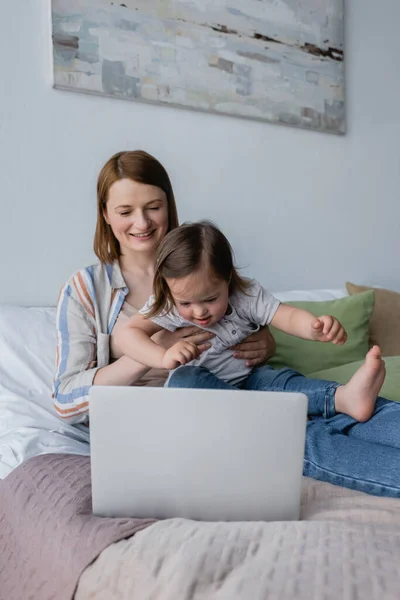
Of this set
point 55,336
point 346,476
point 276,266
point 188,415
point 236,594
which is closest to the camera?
point 236,594

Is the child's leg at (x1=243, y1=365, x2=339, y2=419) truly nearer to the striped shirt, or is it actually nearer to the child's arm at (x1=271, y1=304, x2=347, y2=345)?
the child's arm at (x1=271, y1=304, x2=347, y2=345)

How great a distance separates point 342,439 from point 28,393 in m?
0.77

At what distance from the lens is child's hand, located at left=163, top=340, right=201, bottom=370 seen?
1.18 metres

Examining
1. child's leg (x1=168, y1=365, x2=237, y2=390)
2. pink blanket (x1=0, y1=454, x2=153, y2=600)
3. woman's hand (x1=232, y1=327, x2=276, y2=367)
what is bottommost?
pink blanket (x1=0, y1=454, x2=153, y2=600)

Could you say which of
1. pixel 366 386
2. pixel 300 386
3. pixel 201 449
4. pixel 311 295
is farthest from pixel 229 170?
pixel 201 449

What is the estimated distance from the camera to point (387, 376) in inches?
66.1

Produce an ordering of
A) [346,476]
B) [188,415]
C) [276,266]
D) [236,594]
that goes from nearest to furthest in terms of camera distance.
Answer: [236,594], [188,415], [346,476], [276,266]

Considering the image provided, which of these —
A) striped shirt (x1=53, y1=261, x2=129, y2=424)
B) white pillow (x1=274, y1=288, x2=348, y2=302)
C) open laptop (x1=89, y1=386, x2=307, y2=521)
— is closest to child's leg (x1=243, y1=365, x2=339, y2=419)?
striped shirt (x1=53, y1=261, x2=129, y2=424)

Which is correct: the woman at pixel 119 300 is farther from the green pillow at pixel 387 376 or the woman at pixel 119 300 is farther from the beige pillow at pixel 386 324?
the beige pillow at pixel 386 324

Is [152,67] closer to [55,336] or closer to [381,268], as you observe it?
[55,336]

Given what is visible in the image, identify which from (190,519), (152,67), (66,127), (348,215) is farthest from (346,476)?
(348,215)

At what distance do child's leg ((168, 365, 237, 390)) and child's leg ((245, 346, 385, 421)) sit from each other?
0.12m

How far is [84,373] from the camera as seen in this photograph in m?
1.50

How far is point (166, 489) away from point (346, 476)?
0.35m
